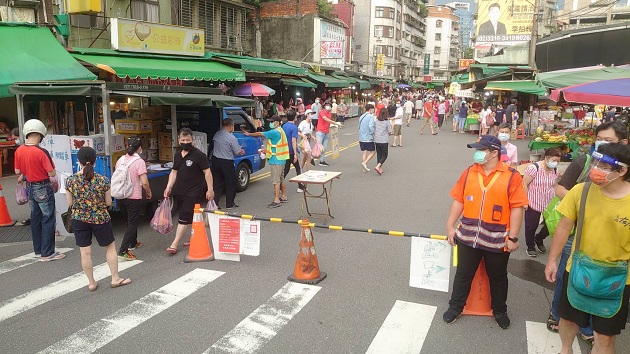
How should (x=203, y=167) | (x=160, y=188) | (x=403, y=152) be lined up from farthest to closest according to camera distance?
(x=403, y=152) → (x=160, y=188) → (x=203, y=167)

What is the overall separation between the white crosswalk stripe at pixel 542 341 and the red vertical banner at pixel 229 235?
361 cm

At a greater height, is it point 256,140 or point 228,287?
point 256,140

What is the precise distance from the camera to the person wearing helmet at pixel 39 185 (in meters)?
6.50

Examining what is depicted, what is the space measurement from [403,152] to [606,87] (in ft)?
34.7

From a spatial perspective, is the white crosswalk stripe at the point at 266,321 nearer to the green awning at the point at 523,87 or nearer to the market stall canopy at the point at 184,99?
the market stall canopy at the point at 184,99

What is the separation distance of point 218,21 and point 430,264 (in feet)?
66.9

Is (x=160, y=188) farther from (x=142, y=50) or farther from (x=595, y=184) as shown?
(x=142, y=50)

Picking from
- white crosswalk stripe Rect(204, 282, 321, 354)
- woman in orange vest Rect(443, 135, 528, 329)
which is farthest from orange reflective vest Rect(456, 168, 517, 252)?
white crosswalk stripe Rect(204, 282, 321, 354)

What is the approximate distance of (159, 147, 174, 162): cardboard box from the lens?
973 centimetres

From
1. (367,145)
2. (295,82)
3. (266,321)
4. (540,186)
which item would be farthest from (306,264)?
(295,82)

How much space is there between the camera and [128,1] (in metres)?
17.0

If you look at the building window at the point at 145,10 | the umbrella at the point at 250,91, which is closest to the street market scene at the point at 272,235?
the building window at the point at 145,10

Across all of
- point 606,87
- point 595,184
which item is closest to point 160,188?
point 595,184

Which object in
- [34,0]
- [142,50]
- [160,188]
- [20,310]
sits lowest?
[20,310]
